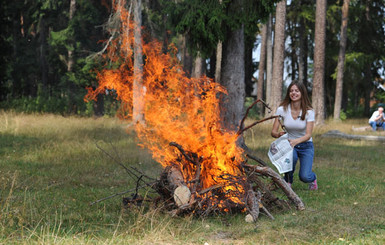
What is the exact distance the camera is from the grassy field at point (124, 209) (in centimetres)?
467

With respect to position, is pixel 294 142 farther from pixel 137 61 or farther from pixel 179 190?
pixel 137 61

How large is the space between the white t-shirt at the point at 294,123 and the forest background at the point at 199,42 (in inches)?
159

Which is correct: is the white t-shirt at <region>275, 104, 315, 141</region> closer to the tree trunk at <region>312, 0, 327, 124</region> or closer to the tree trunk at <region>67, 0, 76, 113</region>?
the tree trunk at <region>312, 0, 327, 124</region>

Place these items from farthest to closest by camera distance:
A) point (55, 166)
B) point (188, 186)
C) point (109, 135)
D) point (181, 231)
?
point (109, 135) → point (55, 166) → point (188, 186) → point (181, 231)

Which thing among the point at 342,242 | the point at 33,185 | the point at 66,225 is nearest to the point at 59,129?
the point at 33,185

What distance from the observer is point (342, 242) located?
4.50m

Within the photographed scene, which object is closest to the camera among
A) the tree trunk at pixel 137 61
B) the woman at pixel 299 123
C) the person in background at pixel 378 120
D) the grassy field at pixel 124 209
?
the grassy field at pixel 124 209

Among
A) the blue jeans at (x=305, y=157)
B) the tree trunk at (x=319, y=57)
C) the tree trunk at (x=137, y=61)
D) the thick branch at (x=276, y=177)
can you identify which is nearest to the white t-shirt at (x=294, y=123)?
the blue jeans at (x=305, y=157)

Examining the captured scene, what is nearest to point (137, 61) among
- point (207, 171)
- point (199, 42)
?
point (199, 42)

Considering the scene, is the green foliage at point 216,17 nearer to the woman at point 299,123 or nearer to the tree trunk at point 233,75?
the tree trunk at point 233,75

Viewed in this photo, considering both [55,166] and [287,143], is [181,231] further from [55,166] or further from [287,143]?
[55,166]

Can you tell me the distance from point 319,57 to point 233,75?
11740 millimetres

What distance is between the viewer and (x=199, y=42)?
35.1ft

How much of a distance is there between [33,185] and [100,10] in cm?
2070
